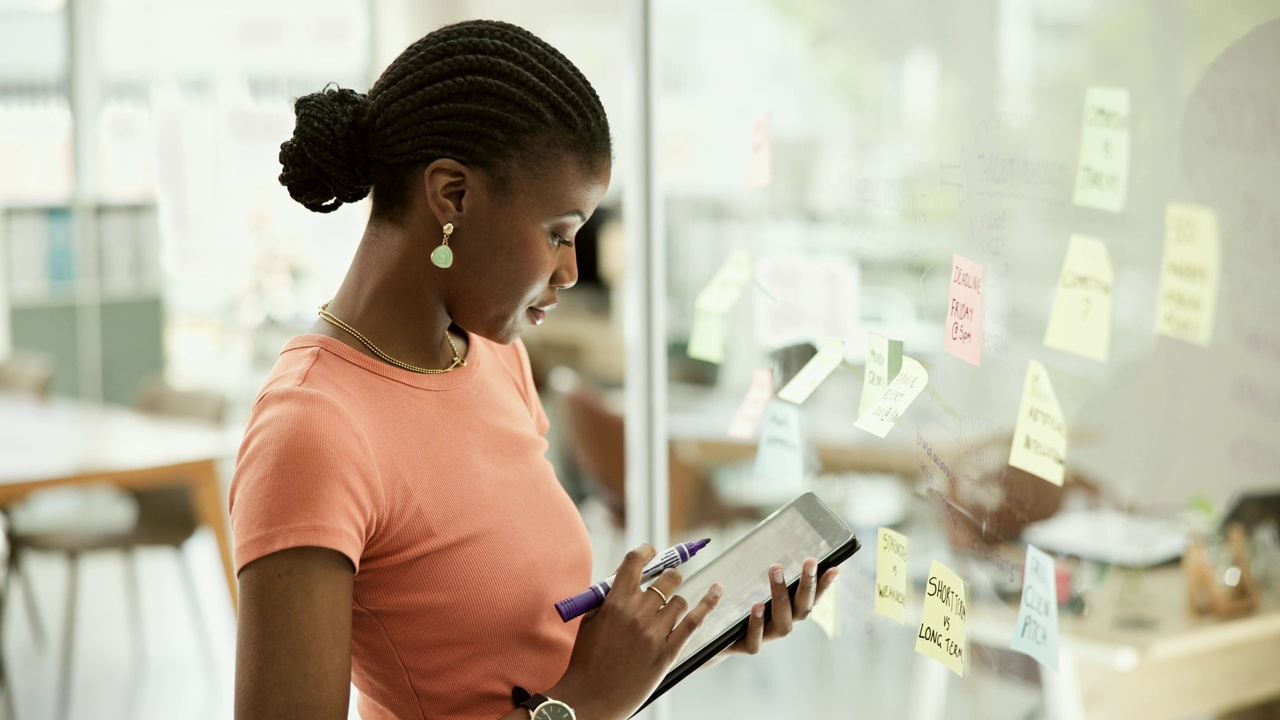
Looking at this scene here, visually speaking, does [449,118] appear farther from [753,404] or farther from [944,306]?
[753,404]

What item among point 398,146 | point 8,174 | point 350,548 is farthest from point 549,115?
point 8,174

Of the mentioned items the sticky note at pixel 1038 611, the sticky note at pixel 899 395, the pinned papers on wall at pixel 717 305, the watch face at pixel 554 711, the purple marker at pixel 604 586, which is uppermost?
the pinned papers on wall at pixel 717 305

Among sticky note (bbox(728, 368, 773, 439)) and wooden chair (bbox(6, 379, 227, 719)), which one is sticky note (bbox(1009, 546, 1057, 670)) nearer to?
sticky note (bbox(728, 368, 773, 439))

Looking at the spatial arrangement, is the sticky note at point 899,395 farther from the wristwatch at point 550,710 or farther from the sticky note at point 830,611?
the wristwatch at point 550,710

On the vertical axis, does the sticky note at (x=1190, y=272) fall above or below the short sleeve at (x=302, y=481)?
above

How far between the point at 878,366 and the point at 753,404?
317 mm

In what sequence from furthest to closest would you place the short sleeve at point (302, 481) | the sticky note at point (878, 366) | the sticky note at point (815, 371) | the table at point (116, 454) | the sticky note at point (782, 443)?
the table at point (116, 454)
the sticky note at point (782, 443)
the sticky note at point (815, 371)
the sticky note at point (878, 366)
the short sleeve at point (302, 481)

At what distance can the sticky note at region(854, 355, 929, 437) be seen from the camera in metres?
1.26

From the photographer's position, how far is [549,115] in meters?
1.06

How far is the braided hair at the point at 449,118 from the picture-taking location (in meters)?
1.05

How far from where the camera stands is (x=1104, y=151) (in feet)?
3.53

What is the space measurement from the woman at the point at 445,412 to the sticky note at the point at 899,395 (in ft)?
0.83

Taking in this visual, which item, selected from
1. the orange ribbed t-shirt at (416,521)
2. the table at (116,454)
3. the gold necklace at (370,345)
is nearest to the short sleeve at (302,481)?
the orange ribbed t-shirt at (416,521)

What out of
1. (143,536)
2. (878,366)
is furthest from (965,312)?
(143,536)
